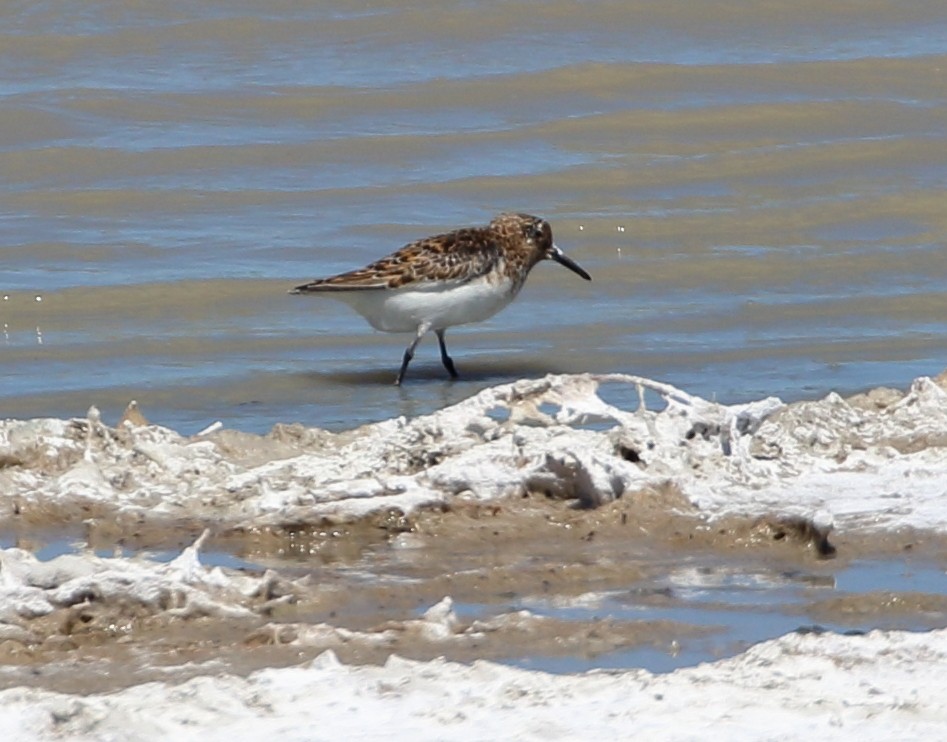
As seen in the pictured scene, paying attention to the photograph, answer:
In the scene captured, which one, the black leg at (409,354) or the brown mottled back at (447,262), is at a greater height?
the brown mottled back at (447,262)

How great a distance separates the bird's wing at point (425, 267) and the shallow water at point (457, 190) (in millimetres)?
369

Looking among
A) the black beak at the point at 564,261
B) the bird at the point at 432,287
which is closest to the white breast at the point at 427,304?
the bird at the point at 432,287

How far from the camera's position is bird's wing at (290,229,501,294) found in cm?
886

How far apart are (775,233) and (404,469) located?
5.80 metres

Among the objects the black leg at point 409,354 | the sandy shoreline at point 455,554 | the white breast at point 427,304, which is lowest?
the sandy shoreline at point 455,554

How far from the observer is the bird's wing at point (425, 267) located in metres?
8.86

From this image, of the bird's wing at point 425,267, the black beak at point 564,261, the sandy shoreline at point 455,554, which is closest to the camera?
the sandy shoreline at point 455,554

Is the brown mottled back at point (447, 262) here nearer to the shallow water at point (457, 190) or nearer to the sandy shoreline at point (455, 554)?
the shallow water at point (457, 190)

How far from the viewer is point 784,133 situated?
13.2 meters

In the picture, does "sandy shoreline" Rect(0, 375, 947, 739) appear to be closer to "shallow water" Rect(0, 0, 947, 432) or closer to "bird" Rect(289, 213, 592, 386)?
"shallow water" Rect(0, 0, 947, 432)

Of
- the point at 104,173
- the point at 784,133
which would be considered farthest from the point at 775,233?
the point at 104,173

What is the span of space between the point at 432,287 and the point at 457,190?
3.16 metres

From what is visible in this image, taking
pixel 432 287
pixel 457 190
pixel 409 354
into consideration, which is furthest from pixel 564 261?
pixel 457 190

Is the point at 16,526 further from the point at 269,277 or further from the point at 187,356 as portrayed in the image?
the point at 269,277
